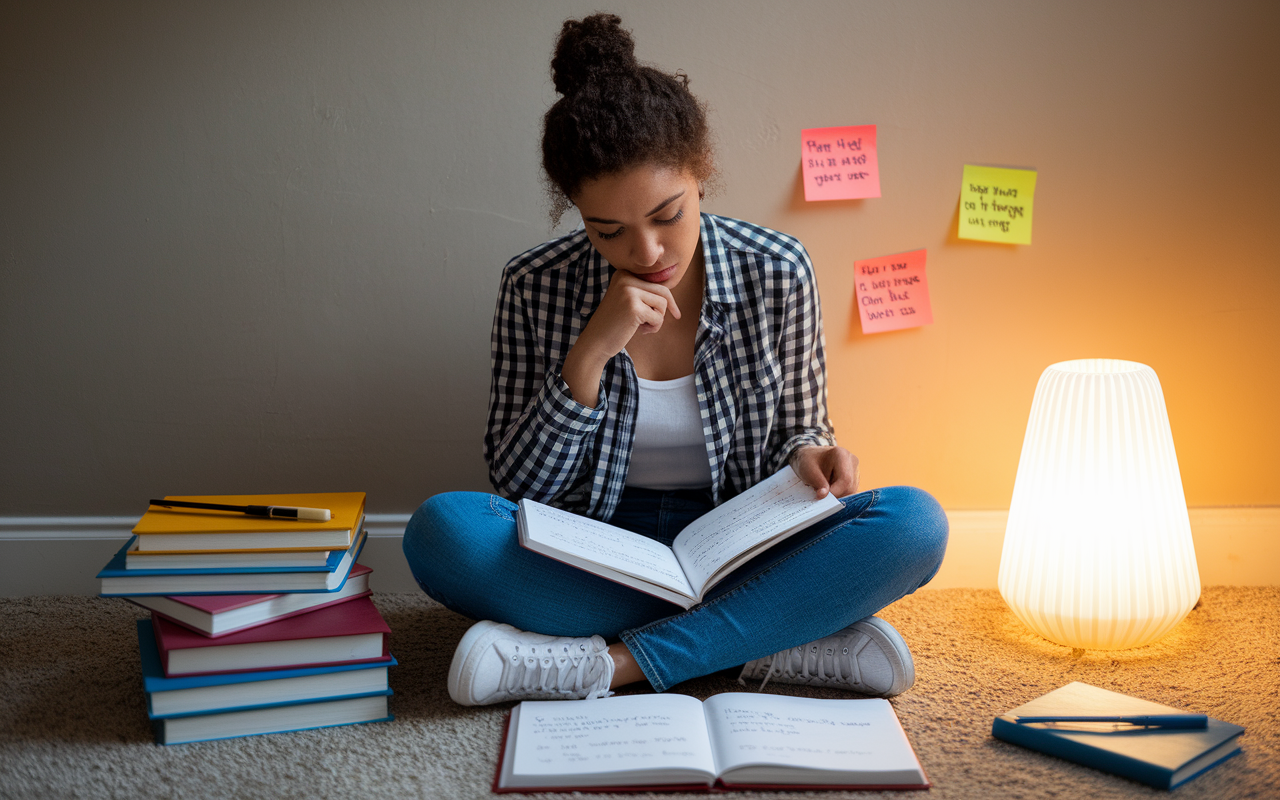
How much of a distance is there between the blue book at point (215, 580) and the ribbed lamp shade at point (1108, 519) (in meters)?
0.96

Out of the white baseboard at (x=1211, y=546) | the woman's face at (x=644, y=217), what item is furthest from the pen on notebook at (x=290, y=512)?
the white baseboard at (x=1211, y=546)

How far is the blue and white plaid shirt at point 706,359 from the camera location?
4.30 ft

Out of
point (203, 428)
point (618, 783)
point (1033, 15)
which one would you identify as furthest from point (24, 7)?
point (1033, 15)

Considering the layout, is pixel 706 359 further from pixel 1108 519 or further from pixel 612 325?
pixel 1108 519

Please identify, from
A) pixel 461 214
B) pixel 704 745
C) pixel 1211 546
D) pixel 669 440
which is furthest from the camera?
pixel 1211 546

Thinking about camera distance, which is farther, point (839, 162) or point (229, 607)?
point (839, 162)

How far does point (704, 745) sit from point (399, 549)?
31.4 inches

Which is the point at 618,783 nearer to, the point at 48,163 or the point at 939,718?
the point at 939,718

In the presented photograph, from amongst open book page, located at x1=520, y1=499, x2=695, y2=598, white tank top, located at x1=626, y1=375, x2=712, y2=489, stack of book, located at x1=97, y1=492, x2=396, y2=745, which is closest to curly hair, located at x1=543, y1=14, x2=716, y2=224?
white tank top, located at x1=626, y1=375, x2=712, y2=489

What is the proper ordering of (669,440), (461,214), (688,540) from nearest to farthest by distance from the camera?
(688,540)
(669,440)
(461,214)

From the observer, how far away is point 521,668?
1125mm

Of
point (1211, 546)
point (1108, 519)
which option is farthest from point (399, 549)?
point (1211, 546)

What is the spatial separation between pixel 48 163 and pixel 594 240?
931 millimetres

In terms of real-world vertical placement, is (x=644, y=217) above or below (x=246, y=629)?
above
